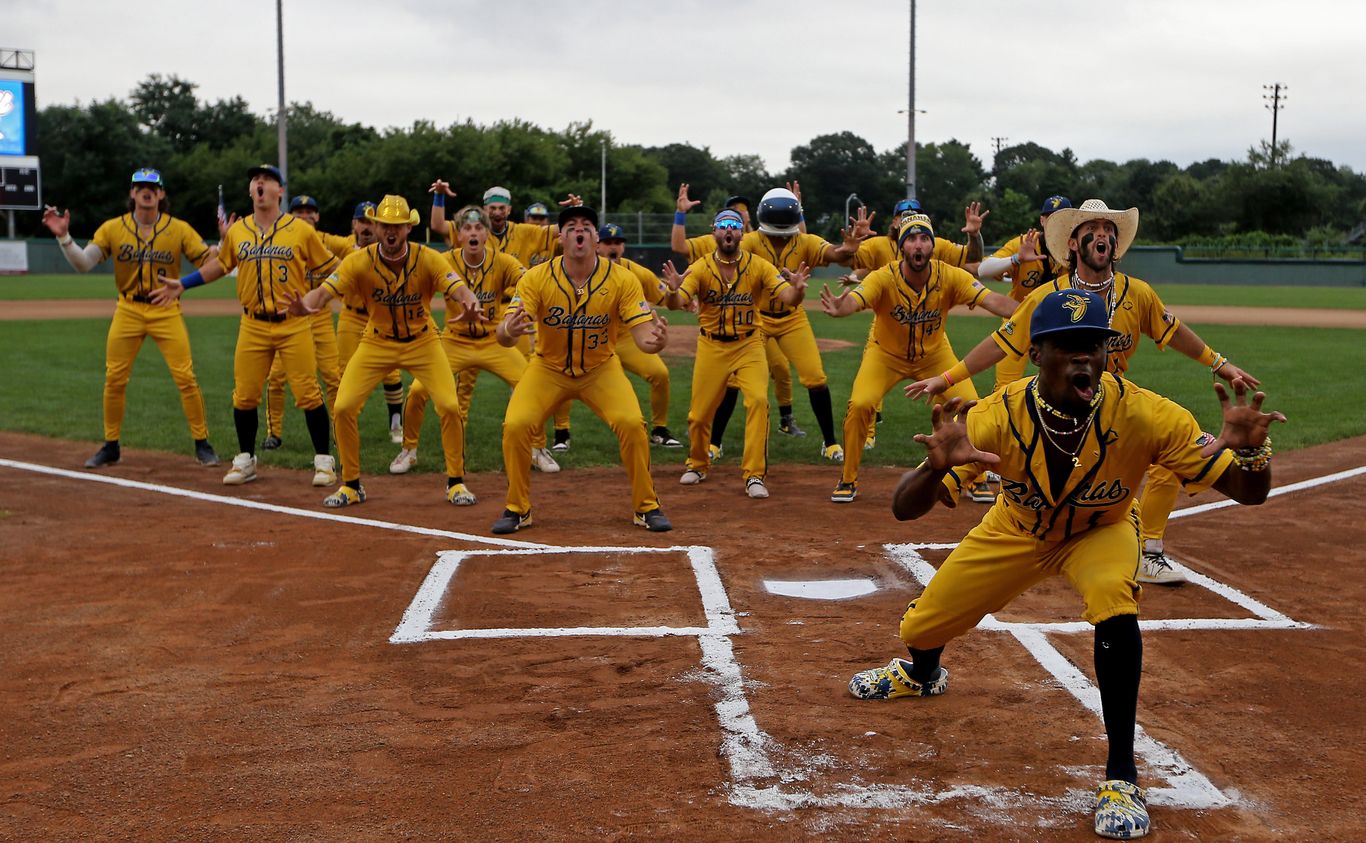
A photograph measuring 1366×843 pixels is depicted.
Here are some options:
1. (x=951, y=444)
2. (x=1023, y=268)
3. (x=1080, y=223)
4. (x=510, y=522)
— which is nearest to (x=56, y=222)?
(x=510, y=522)

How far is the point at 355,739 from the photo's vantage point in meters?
5.11

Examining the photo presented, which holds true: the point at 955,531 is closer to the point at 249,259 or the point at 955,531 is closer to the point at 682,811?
the point at 682,811

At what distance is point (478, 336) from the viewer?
37.4 feet

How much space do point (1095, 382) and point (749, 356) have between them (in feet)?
20.6

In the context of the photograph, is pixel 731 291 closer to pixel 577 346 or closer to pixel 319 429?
pixel 577 346

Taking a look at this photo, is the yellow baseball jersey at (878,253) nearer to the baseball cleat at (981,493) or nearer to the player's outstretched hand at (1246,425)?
the baseball cleat at (981,493)

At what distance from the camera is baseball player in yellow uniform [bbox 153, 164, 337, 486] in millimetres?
10820

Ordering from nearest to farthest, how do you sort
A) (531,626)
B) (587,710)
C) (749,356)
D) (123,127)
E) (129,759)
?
(129,759)
(587,710)
(531,626)
(749,356)
(123,127)

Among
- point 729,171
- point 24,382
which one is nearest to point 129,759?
point 24,382

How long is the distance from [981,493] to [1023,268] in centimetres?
264

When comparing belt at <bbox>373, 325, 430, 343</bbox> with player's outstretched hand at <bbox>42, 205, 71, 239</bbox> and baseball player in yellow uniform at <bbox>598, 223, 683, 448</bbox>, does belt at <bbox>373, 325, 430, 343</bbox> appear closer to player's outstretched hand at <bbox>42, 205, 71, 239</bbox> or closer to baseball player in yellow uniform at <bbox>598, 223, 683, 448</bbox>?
baseball player in yellow uniform at <bbox>598, 223, 683, 448</bbox>

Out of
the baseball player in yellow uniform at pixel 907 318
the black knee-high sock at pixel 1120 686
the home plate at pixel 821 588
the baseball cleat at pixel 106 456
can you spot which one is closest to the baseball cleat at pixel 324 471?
the baseball cleat at pixel 106 456

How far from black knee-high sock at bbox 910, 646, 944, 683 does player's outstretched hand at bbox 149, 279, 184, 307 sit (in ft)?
27.0

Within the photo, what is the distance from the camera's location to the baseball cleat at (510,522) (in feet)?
29.5
